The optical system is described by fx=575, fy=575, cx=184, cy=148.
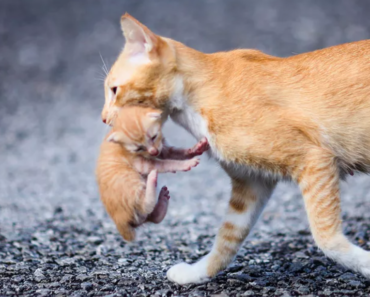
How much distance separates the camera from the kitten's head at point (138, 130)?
11.0 ft

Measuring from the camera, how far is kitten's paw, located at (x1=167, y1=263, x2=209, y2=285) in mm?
3750

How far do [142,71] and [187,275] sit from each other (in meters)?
1.36

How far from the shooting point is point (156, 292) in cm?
352

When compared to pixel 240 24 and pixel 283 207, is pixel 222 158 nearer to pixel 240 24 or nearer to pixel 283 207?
pixel 283 207

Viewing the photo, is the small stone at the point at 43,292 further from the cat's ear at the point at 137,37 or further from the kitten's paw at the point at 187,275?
the cat's ear at the point at 137,37

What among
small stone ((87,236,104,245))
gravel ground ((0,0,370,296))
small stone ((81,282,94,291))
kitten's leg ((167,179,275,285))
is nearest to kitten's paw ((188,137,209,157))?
kitten's leg ((167,179,275,285))

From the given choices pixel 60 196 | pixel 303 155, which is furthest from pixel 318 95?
pixel 60 196

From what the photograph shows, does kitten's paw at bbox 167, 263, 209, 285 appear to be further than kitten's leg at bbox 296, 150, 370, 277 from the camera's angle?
Yes

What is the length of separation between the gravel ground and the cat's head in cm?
45

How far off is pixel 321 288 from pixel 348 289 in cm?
16

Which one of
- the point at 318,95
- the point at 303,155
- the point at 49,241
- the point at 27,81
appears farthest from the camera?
the point at 27,81

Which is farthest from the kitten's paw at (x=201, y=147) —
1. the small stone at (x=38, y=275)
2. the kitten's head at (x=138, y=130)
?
the small stone at (x=38, y=275)

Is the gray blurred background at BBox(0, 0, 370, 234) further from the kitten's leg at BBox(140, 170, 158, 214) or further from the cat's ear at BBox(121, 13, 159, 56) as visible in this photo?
the cat's ear at BBox(121, 13, 159, 56)

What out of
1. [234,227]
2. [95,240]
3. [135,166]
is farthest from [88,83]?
[135,166]
